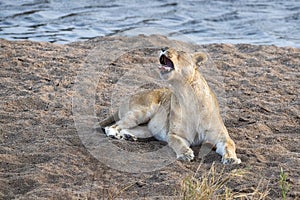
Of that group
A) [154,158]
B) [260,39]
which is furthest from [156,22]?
[154,158]

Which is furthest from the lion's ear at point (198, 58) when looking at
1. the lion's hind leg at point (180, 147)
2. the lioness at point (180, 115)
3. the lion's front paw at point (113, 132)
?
the lion's front paw at point (113, 132)

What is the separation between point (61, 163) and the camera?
6078 millimetres

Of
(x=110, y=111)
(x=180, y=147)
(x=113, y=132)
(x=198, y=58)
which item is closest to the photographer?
(x=180, y=147)

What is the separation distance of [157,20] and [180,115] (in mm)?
8475

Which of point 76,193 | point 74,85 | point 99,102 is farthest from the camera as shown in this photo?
point 74,85

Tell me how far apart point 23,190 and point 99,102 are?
111 inches

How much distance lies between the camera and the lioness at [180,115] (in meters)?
6.41

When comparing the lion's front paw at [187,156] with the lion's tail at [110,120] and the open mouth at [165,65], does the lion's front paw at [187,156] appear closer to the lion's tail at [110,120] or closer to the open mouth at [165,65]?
the open mouth at [165,65]

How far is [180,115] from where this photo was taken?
22.1ft

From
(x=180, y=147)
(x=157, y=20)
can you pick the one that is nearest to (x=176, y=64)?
(x=180, y=147)

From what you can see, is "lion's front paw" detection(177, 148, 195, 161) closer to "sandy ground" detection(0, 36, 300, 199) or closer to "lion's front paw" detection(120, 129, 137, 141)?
"sandy ground" detection(0, 36, 300, 199)

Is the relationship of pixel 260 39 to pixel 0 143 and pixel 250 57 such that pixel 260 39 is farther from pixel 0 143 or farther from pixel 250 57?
pixel 0 143

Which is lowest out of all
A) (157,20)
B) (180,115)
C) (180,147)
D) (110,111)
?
(157,20)

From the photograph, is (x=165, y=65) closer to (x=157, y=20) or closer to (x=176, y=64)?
(x=176, y=64)
